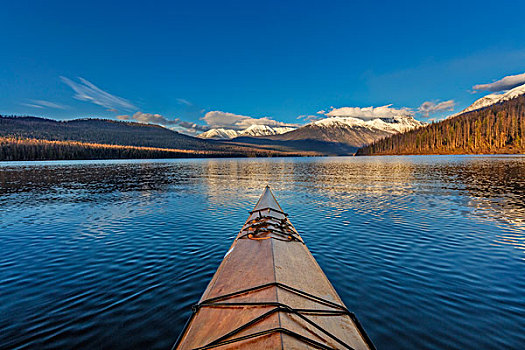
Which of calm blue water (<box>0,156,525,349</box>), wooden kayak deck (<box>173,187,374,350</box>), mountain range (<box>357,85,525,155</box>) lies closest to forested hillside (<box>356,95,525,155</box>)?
mountain range (<box>357,85,525,155</box>)

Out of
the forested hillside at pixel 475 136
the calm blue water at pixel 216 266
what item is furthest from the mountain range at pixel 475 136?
the calm blue water at pixel 216 266

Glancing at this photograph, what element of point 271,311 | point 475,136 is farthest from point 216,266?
point 475,136

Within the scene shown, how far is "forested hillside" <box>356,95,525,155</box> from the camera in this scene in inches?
5738

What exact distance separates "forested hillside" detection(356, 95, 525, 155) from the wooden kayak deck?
18771 centimetres

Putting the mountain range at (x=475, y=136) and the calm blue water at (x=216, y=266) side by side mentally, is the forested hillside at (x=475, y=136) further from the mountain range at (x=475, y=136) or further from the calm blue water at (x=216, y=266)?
the calm blue water at (x=216, y=266)

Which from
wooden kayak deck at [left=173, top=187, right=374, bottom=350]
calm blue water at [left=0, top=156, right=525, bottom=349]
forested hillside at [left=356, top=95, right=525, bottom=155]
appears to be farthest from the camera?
forested hillside at [left=356, top=95, right=525, bottom=155]

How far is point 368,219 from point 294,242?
1065 cm

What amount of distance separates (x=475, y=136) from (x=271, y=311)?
20156 centimetres

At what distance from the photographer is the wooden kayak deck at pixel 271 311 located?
4.23m

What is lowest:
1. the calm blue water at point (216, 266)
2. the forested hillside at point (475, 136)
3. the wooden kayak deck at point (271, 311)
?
the calm blue water at point (216, 266)

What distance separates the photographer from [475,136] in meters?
156

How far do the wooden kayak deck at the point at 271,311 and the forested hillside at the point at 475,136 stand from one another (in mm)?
187714

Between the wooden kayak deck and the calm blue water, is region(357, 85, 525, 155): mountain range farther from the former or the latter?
the wooden kayak deck

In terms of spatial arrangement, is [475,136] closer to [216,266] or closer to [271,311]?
[216,266]
